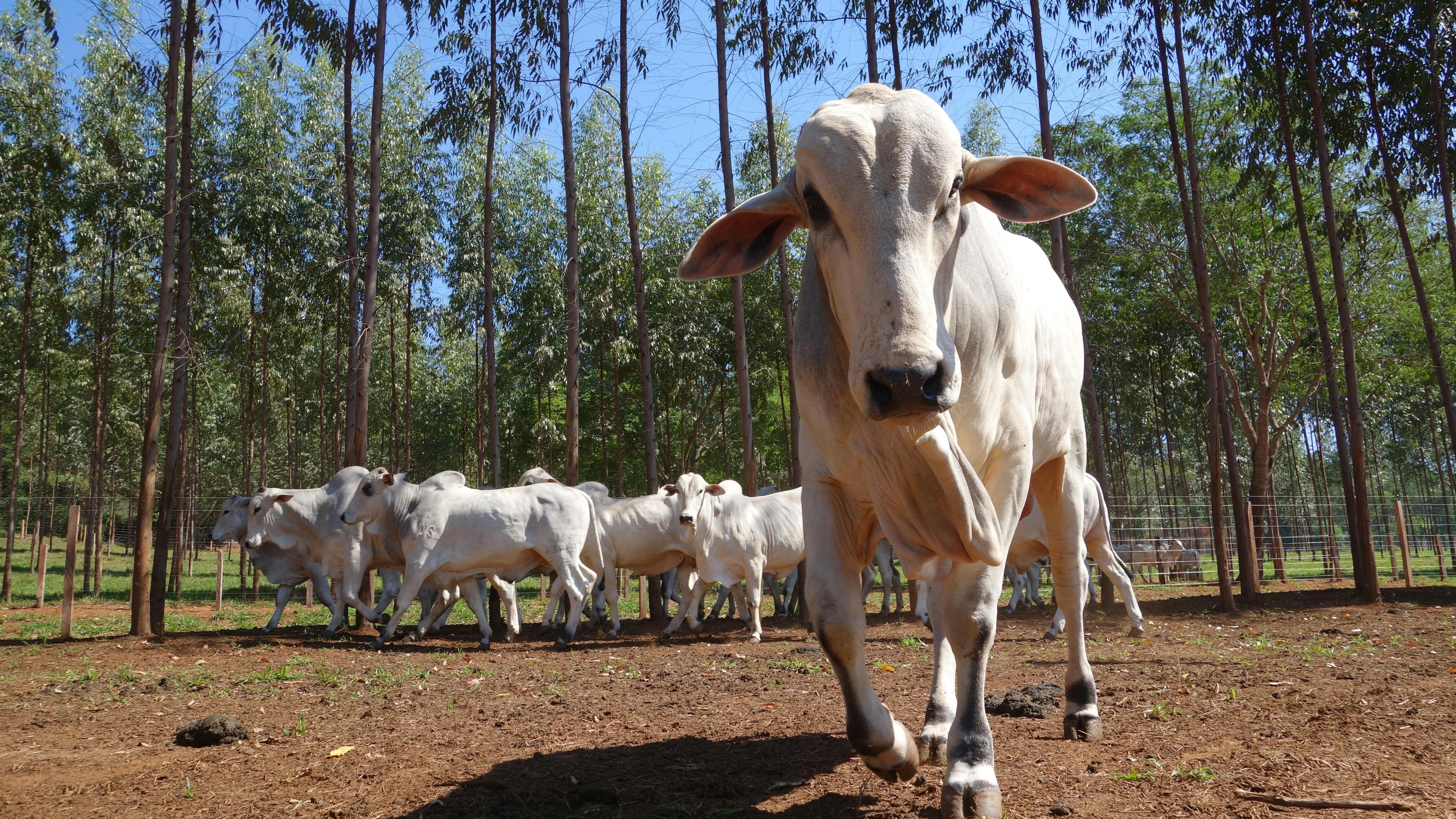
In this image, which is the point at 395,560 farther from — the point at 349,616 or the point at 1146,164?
the point at 1146,164

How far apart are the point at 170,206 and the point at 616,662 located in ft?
26.4

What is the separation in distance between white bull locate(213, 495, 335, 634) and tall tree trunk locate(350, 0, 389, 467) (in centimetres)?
217

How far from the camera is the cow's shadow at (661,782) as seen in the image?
11.5ft

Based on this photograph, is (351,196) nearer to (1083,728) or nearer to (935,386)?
(1083,728)

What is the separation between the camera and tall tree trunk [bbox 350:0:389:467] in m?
14.0

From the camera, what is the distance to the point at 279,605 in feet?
48.9

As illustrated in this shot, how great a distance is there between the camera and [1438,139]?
15758 mm

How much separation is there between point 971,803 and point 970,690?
382 millimetres

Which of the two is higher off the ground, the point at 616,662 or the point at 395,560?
the point at 395,560

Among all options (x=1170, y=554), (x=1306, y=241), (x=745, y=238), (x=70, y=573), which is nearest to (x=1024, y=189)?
(x=745, y=238)

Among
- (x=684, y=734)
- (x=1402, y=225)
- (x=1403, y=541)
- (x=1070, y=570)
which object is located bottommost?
(x=684, y=734)

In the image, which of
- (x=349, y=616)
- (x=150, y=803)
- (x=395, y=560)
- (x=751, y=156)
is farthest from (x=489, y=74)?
(x=150, y=803)

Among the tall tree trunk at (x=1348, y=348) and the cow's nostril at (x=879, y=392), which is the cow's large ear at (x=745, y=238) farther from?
the tall tree trunk at (x=1348, y=348)

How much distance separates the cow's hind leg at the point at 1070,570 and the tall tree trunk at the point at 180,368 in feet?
35.8
